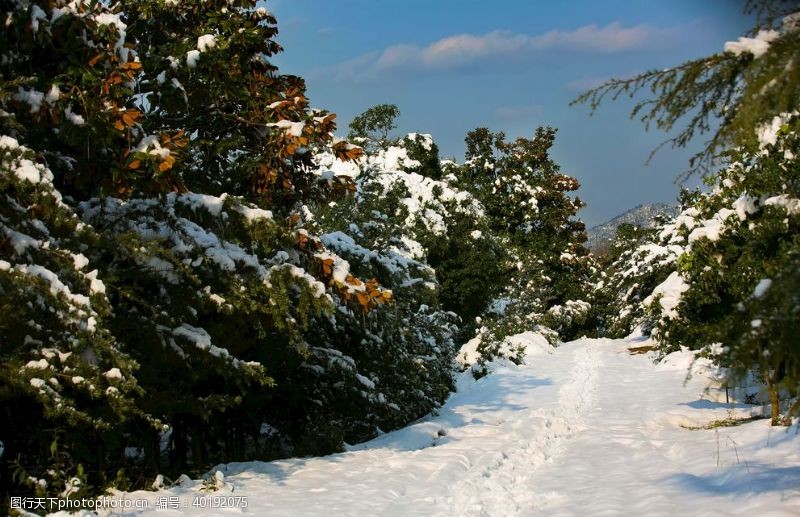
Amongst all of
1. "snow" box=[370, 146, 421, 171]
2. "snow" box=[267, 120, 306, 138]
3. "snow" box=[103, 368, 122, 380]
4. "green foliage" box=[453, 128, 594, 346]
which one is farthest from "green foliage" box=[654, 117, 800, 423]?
"green foliage" box=[453, 128, 594, 346]

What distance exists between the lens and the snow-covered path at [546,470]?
267 inches

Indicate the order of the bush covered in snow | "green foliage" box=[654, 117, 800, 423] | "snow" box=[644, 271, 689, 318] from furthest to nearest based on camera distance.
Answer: "snow" box=[644, 271, 689, 318] → "green foliage" box=[654, 117, 800, 423] → the bush covered in snow

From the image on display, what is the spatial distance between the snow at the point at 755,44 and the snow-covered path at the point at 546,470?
13.5 ft

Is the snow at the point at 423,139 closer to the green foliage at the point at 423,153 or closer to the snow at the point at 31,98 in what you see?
the green foliage at the point at 423,153

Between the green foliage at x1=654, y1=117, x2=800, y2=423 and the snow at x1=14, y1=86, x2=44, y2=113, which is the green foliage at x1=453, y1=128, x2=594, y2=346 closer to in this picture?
the green foliage at x1=654, y1=117, x2=800, y2=423

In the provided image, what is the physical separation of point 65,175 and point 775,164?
29.5 ft

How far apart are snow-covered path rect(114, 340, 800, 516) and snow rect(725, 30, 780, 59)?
13.5 feet

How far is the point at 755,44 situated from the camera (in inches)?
143

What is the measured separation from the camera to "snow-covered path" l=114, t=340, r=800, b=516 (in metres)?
6.78

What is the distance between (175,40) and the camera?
939 centimetres

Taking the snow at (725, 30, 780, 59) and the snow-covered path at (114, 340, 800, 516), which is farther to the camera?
the snow-covered path at (114, 340, 800, 516)

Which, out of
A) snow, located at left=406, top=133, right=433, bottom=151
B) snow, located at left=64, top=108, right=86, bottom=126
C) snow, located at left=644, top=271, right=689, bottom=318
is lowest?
snow, located at left=644, top=271, right=689, bottom=318

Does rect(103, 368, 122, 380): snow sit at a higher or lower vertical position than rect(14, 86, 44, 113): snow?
lower

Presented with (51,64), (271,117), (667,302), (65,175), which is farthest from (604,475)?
(51,64)
